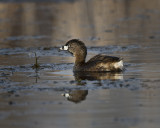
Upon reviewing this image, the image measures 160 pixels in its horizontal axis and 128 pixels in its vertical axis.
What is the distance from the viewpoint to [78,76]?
11.4 metres

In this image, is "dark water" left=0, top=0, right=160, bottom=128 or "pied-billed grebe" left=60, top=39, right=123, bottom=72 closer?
"dark water" left=0, top=0, right=160, bottom=128

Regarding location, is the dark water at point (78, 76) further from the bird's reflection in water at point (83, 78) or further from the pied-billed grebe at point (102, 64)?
the pied-billed grebe at point (102, 64)

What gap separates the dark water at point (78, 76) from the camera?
25.3ft

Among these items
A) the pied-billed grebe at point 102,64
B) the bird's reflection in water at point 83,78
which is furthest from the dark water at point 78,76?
the pied-billed grebe at point 102,64

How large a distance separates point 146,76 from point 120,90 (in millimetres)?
1536

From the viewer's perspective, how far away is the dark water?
25.3 feet

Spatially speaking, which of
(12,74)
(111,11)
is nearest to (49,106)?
(12,74)

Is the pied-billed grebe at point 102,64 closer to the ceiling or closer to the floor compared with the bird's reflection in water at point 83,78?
closer to the ceiling

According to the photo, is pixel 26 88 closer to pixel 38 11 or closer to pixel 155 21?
pixel 155 21

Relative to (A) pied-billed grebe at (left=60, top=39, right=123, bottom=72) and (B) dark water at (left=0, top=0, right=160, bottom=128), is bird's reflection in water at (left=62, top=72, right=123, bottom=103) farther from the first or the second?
(A) pied-billed grebe at (left=60, top=39, right=123, bottom=72)

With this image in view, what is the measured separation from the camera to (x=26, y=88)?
9953 mm

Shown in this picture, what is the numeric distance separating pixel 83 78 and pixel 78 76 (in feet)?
1.09

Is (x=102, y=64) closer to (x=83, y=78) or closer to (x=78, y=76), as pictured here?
(x=78, y=76)

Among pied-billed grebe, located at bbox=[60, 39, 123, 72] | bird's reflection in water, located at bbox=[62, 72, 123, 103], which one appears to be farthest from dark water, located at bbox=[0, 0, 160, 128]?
pied-billed grebe, located at bbox=[60, 39, 123, 72]
